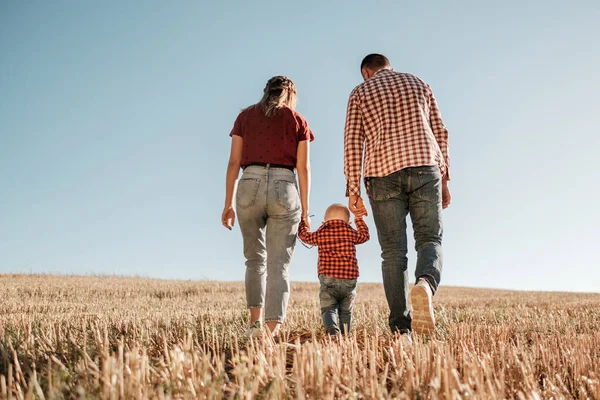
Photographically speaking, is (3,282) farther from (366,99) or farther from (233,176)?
(366,99)

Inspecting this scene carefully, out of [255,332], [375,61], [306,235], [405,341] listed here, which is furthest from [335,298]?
[375,61]

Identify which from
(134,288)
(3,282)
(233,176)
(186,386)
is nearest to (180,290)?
(134,288)

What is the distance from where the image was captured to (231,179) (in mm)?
4660

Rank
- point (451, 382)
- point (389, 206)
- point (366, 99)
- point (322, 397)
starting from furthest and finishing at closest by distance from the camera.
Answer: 1. point (366, 99)
2. point (389, 206)
3. point (451, 382)
4. point (322, 397)

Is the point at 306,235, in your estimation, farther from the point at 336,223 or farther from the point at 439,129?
the point at 439,129

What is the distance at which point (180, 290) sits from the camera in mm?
14305

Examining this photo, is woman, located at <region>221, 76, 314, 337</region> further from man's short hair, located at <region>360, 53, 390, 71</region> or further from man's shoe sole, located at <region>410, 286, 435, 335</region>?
man's shoe sole, located at <region>410, 286, 435, 335</region>

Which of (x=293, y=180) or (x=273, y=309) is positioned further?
(x=293, y=180)

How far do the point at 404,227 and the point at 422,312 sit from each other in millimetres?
853

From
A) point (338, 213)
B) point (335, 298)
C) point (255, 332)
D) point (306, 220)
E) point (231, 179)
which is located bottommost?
point (255, 332)

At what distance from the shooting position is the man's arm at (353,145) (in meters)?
4.46

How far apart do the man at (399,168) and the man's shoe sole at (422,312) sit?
0.19m

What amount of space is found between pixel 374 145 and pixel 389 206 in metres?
0.62

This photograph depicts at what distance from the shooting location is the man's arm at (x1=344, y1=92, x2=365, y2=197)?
4.46 meters
